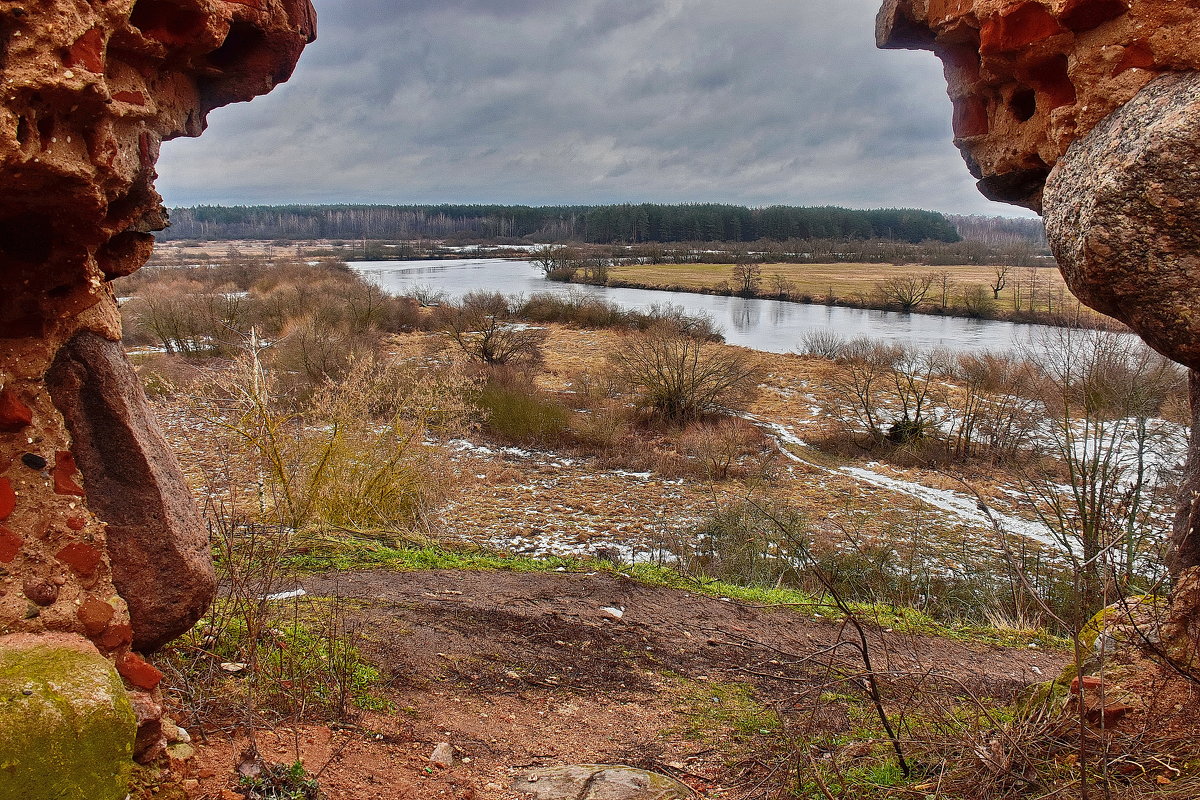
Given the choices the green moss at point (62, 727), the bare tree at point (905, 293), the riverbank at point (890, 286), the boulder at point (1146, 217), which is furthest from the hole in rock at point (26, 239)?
the bare tree at point (905, 293)

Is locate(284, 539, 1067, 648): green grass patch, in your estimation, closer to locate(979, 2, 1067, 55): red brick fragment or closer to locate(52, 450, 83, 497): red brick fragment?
locate(52, 450, 83, 497): red brick fragment

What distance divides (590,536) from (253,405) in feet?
21.0

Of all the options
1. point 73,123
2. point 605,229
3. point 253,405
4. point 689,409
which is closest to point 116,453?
point 73,123

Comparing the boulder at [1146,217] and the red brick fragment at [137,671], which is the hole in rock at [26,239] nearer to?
the red brick fragment at [137,671]

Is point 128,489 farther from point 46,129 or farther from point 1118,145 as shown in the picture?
point 1118,145

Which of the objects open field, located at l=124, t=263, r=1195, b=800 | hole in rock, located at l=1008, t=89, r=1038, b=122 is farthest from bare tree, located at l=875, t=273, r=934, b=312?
hole in rock, located at l=1008, t=89, r=1038, b=122

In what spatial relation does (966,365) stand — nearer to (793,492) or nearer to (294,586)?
(793,492)

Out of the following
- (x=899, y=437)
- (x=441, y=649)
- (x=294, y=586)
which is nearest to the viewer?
(x=441, y=649)

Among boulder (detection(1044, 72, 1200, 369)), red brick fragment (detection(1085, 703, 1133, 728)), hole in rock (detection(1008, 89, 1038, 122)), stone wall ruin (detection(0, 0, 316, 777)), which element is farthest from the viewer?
hole in rock (detection(1008, 89, 1038, 122))

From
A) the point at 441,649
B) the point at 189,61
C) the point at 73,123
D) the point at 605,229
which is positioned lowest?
the point at 441,649

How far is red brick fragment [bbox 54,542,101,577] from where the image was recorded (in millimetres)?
3387

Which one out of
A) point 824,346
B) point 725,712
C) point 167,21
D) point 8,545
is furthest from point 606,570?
point 824,346

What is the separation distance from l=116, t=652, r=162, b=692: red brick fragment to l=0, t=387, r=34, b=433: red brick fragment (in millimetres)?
1120

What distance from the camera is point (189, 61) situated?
4.11m
